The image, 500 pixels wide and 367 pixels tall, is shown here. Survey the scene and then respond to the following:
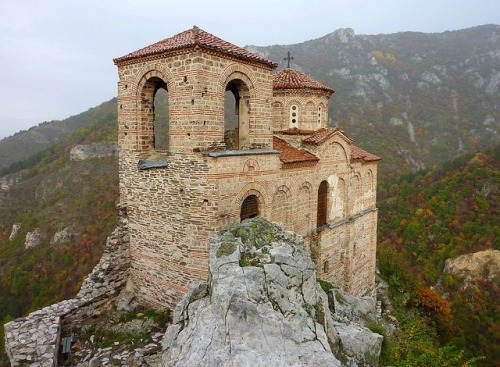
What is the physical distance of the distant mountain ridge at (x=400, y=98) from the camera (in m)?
55.6

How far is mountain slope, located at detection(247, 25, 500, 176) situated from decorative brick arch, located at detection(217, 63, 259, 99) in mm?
41888

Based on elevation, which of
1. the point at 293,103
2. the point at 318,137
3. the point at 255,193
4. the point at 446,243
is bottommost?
the point at 446,243

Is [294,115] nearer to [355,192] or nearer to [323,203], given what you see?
[323,203]

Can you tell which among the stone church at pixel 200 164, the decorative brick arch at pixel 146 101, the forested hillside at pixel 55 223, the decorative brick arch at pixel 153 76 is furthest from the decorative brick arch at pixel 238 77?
the forested hillside at pixel 55 223

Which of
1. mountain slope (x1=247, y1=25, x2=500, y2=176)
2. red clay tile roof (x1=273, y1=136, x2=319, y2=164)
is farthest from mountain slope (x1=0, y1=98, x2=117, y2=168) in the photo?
red clay tile roof (x1=273, y1=136, x2=319, y2=164)

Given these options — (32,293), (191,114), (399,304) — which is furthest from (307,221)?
(32,293)

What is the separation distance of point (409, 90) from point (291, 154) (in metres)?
71.1

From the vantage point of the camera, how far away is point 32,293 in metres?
32.0

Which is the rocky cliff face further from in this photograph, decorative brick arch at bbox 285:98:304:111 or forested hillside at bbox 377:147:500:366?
forested hillside at bbox 377:147:500:366

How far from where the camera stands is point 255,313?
4.38m

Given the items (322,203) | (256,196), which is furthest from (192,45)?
(322,203)

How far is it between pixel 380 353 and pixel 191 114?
21.6 ft

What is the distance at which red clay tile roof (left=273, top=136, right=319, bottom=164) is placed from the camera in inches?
434

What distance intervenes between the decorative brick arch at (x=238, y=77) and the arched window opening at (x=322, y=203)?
5.31 metres
